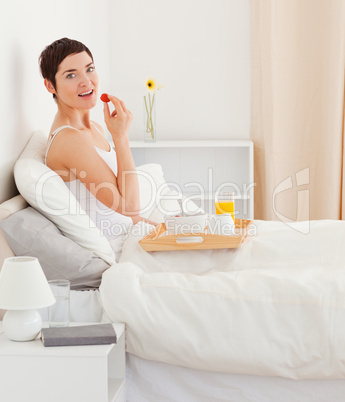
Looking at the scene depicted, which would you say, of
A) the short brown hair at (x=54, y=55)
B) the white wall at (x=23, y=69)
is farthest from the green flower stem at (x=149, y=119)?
the short brown hair at (x=54, y=55)

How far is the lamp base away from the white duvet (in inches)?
7.8

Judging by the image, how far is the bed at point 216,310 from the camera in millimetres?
1414

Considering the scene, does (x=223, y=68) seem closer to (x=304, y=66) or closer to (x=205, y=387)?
(x=304, y=66)

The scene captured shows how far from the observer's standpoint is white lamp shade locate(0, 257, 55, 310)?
1316 mm

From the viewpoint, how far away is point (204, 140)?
12.1ft

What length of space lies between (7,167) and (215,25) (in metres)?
2.12

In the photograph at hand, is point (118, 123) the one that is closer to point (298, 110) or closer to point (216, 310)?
point (216, 310)

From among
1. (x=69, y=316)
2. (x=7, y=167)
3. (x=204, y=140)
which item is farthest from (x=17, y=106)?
(x=204, y=140)

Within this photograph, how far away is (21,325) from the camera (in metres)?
1.37

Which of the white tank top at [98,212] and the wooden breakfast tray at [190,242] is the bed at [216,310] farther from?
the white tank top at [98,212]

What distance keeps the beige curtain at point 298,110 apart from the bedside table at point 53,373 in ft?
7.55

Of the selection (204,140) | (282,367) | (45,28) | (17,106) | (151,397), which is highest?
(45,28)

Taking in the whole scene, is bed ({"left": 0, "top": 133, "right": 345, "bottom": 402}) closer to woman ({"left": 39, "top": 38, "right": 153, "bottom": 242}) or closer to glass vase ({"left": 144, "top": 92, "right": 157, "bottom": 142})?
woman ({"left": 39, "top": 38, "right": 153, "bottom": 242})

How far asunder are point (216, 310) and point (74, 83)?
1101 millimetres
